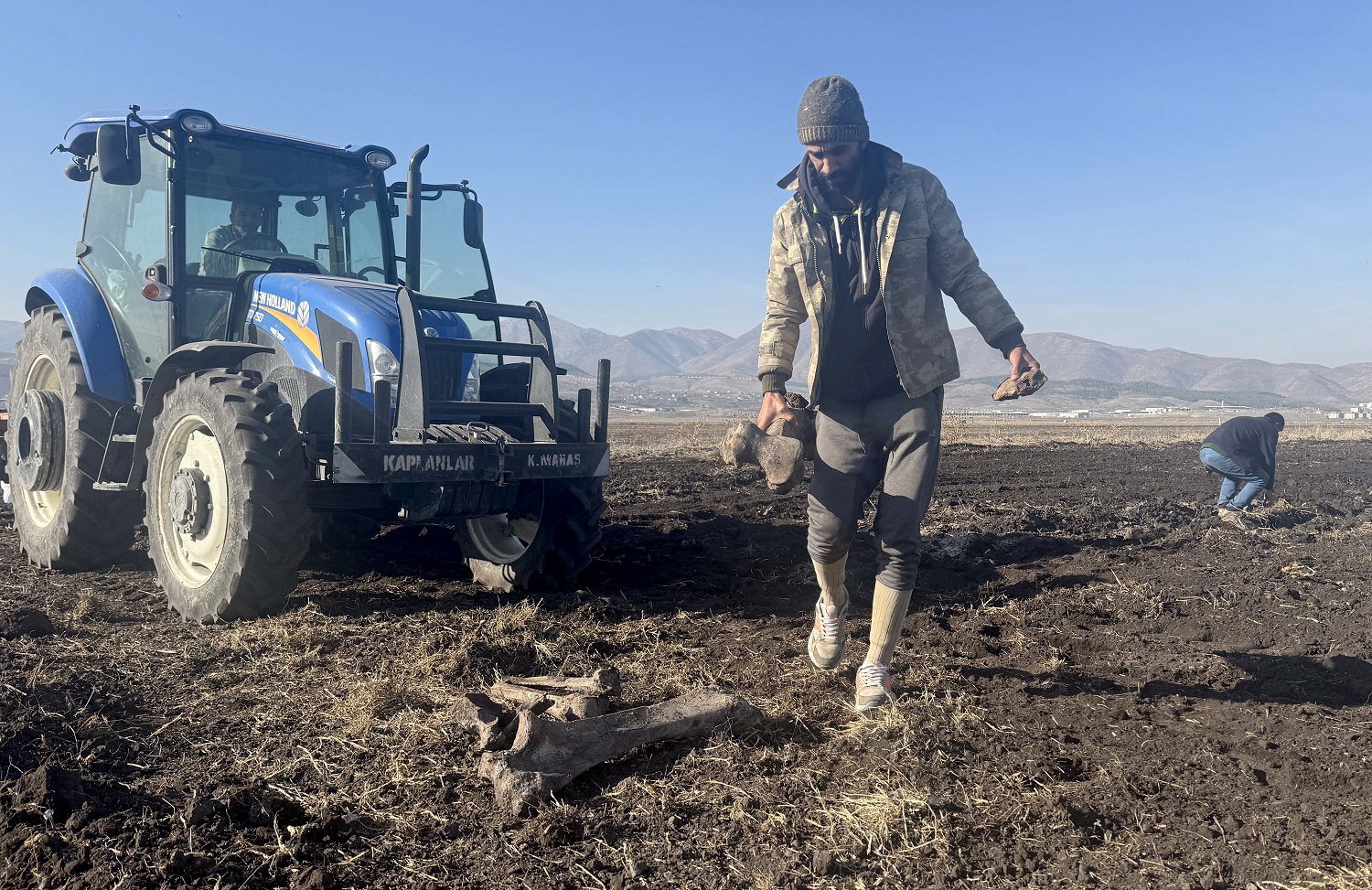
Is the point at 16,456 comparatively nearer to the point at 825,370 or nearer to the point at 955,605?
the point at 825,370

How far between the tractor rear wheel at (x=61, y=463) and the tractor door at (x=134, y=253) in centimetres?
35

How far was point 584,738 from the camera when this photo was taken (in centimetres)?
274

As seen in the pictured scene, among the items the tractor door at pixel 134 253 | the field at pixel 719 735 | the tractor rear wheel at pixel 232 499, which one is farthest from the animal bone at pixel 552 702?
the tractor door at pixel 134 253

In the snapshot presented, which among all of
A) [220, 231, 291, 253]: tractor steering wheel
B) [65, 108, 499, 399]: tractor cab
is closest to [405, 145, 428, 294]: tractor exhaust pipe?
[65, 108, 499, 399]: tractor cab

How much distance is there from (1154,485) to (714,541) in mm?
7552

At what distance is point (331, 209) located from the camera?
605cm

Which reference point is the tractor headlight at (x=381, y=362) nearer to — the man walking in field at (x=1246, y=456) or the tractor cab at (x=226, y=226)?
the tractor cab at (x=226, y=226)

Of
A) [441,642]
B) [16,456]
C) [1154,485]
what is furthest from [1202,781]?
[1154,485]

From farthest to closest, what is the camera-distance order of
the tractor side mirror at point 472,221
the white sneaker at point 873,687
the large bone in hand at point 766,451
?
1. the tractor side mirror at point 472,221
2. the large bone in hand at point 766,451
3. the white sneaker at point 873,687

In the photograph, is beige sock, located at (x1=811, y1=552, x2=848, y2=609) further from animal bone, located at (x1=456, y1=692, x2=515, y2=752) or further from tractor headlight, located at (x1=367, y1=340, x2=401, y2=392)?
tractor headlight, located at (x1=367, y1=340, x2=401, y2=392)

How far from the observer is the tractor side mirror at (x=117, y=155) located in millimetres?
4969

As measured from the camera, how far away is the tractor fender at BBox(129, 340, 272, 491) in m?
4.97

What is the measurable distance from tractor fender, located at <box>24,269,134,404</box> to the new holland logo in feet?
8.80

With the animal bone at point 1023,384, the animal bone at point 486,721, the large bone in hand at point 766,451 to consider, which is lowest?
the animal bone at point 486,721
